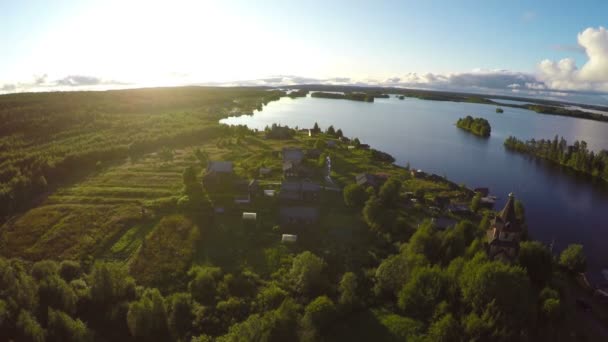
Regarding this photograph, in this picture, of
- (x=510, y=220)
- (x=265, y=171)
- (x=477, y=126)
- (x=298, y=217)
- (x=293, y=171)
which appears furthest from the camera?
(x=477, y=126)

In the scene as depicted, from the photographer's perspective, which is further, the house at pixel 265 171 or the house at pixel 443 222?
the house at pixel 265 171

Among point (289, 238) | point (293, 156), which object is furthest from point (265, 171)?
point (289, 238)

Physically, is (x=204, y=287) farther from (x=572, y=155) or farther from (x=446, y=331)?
(x=572, y=155)

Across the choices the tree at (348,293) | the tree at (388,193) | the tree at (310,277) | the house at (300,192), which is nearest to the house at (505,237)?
the tree at (348,293)

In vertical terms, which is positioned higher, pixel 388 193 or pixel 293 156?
pixel 293 156

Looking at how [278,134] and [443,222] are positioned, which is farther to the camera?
[278,134]

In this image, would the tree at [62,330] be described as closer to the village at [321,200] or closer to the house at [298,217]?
the village at [321,200]

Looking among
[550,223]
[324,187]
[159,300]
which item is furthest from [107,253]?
[550,223]

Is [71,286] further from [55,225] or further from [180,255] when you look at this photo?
[55,225]
